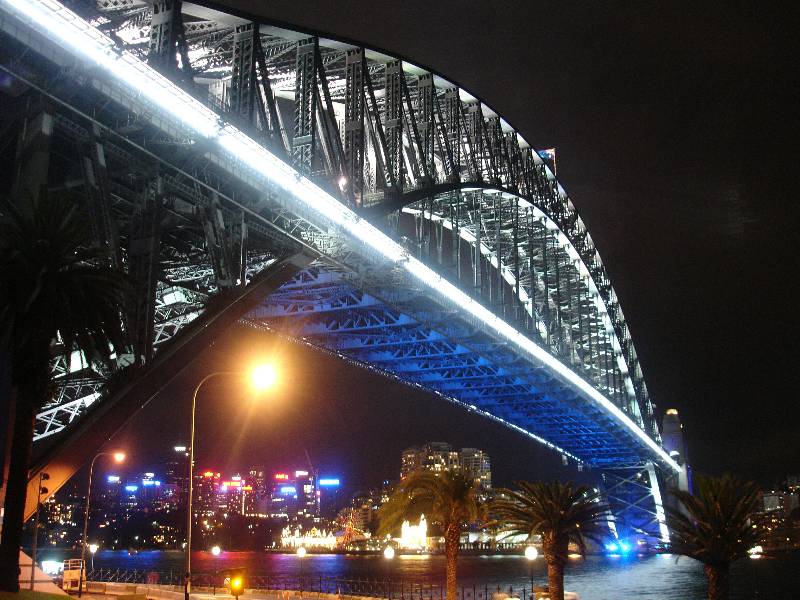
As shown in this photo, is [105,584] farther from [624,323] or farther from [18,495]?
[624,323]

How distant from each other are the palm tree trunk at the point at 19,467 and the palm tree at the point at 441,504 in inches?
864

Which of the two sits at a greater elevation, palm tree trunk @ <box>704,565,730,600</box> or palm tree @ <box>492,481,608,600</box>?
palm tree @ <box>492,481,608,600</box>

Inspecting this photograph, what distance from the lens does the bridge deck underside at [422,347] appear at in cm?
5156

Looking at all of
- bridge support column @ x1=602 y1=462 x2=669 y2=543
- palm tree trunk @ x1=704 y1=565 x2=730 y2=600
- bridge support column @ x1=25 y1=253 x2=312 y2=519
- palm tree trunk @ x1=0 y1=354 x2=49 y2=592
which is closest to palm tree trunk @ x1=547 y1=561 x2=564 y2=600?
palm tree trunk @ x1=704 y1=565 x2=730 y2=600

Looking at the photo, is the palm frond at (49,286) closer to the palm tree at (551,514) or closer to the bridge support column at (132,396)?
the bridge support column at (132,396)

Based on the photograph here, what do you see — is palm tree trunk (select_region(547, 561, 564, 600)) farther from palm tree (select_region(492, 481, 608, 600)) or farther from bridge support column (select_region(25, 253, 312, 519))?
bridge support column (select_region(25, 253, 312, 519))

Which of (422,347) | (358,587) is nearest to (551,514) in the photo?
(422,347)

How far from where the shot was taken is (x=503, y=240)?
311 feet

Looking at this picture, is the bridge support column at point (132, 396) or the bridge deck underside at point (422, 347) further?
the bridge deck underside at point (422, 347)

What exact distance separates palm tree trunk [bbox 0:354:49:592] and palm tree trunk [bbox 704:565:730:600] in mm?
25007

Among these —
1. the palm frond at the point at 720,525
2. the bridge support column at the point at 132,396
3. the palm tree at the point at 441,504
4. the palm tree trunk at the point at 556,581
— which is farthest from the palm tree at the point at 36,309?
the palm frond at the point at 720,525

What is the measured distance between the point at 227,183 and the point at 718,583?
926 inches

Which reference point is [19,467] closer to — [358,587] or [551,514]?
[551,514]

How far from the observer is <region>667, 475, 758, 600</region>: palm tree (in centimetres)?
3272
